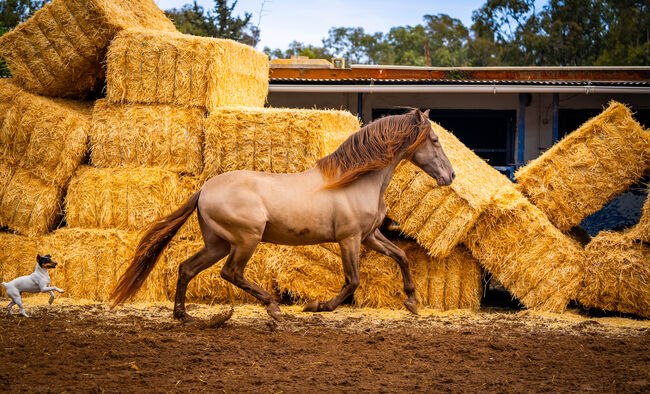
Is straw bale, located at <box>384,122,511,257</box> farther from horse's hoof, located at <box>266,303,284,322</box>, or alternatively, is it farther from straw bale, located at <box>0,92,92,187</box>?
straw bale, located at <box>0,92,92,187</box>

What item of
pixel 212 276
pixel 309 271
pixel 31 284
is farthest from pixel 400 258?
pixel 31 284

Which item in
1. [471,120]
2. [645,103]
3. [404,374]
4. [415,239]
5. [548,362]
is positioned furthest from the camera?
[471,120]

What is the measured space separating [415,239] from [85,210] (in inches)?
145

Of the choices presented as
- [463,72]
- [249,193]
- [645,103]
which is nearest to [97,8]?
[249,193]

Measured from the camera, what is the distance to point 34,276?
5.90 m

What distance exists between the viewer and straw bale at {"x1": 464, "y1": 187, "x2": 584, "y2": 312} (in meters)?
6.37

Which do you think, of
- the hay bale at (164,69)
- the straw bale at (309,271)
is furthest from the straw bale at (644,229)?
the hay bale at (164,69)

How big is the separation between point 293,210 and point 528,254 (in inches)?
98.9

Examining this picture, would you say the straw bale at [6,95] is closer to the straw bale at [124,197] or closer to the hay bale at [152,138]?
the hay bale at [152,138]

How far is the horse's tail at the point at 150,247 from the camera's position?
5832 mm

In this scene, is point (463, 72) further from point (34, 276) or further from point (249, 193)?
point (34, 276)

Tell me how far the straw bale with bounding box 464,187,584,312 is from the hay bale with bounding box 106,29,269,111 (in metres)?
3.35

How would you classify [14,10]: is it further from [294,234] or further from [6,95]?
[294,234]

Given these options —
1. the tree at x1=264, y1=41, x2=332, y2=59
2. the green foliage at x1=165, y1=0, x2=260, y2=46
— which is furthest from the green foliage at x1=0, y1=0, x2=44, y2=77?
the tree at x1=264, y1=41, x2=332, y2=59
